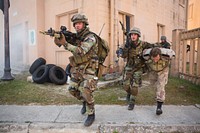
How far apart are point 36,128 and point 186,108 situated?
3.00 metres

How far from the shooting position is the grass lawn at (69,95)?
4.86 meters

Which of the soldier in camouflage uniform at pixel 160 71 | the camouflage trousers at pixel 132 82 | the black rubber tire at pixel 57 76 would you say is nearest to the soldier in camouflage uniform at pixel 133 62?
the camouflage trousers at pixel 132 82

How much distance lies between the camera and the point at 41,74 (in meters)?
6.91

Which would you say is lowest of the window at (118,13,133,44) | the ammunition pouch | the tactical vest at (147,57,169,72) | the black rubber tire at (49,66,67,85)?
the black rubber tire at (49,66,67,85)

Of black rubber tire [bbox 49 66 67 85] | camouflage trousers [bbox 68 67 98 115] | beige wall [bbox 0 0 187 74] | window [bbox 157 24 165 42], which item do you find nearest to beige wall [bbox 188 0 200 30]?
beige wall [bbox 0 0 187 74]

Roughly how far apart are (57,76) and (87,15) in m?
2.43

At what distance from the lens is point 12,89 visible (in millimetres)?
5938

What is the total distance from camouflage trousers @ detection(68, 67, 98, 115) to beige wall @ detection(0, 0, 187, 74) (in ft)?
13.1

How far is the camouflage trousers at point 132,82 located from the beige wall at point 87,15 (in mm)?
3339

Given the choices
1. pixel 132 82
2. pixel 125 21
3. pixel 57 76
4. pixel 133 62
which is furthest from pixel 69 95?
pixel 125 21

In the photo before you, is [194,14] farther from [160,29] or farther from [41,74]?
[41,74]

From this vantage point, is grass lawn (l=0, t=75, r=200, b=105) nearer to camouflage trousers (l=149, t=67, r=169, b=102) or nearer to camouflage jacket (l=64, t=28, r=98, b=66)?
camouflage trousers (l=149, t=67, r=169, b=102)

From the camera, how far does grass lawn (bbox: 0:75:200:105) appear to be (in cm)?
486

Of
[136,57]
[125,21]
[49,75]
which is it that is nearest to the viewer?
[136,57]
